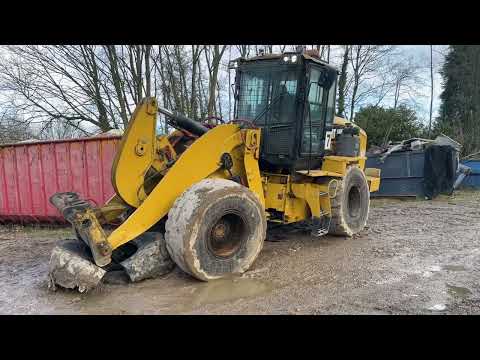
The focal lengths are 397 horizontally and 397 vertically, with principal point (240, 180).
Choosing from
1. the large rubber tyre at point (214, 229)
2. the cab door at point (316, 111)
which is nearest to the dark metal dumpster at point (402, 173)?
the cab door at point (316, 111)

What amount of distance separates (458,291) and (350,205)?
2923 mm

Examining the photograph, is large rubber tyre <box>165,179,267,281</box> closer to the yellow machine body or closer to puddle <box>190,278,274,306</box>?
puddle <box>190,278,274,306</box>

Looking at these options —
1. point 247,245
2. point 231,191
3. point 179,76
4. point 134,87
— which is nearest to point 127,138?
point 231,191

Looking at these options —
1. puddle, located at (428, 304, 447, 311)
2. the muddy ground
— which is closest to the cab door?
the muddy ground

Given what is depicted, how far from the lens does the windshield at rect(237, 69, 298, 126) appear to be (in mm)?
5742

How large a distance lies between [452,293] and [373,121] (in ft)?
48.8

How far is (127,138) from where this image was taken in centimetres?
466

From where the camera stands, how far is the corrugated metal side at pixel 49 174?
8086 mm

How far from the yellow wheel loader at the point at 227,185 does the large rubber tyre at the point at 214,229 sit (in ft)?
0.04

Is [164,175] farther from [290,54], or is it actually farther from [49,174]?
[49,174]

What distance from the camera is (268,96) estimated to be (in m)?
5.89

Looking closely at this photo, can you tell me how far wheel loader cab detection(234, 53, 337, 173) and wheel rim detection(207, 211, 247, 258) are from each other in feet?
4.86

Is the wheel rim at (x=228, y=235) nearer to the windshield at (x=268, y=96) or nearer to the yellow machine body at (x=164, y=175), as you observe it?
the yellow machine body at (x=164, y=175)
